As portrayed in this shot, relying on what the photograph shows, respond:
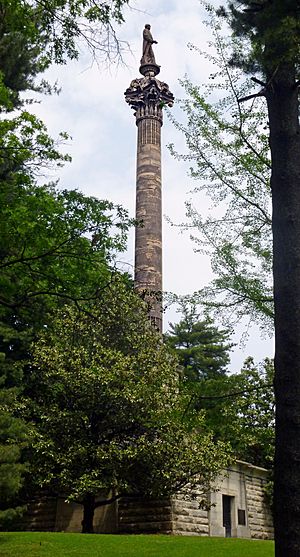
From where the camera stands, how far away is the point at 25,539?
49.0 ft

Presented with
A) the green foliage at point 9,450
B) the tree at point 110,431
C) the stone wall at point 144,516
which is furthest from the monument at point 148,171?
the green foliage at point 9,450

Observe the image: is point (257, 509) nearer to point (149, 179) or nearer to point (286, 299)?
point (149, 179)

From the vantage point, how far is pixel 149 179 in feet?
109

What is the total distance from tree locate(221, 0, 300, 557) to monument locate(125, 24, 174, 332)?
21752mm

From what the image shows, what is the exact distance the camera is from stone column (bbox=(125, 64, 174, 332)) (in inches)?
1219

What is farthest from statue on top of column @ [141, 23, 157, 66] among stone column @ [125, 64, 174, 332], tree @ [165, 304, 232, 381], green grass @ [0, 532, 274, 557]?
green grass @ [0, 532, 274, 557]

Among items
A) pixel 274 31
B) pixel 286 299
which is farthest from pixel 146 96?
pixel 286 299

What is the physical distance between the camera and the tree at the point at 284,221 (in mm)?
5805

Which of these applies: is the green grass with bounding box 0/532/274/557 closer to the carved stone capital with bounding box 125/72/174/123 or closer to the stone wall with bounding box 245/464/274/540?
the stone wall with bounding box 245/464/274/540

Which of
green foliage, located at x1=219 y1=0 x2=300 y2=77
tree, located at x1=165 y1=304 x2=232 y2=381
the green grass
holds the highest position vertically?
tree, located at x1=165 y1=304 x2=232 y2=381

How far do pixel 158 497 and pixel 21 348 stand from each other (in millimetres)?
7645

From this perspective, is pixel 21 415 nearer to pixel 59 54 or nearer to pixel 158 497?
pixel 158 497

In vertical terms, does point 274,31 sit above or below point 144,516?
above

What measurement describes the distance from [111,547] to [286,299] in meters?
9.25
